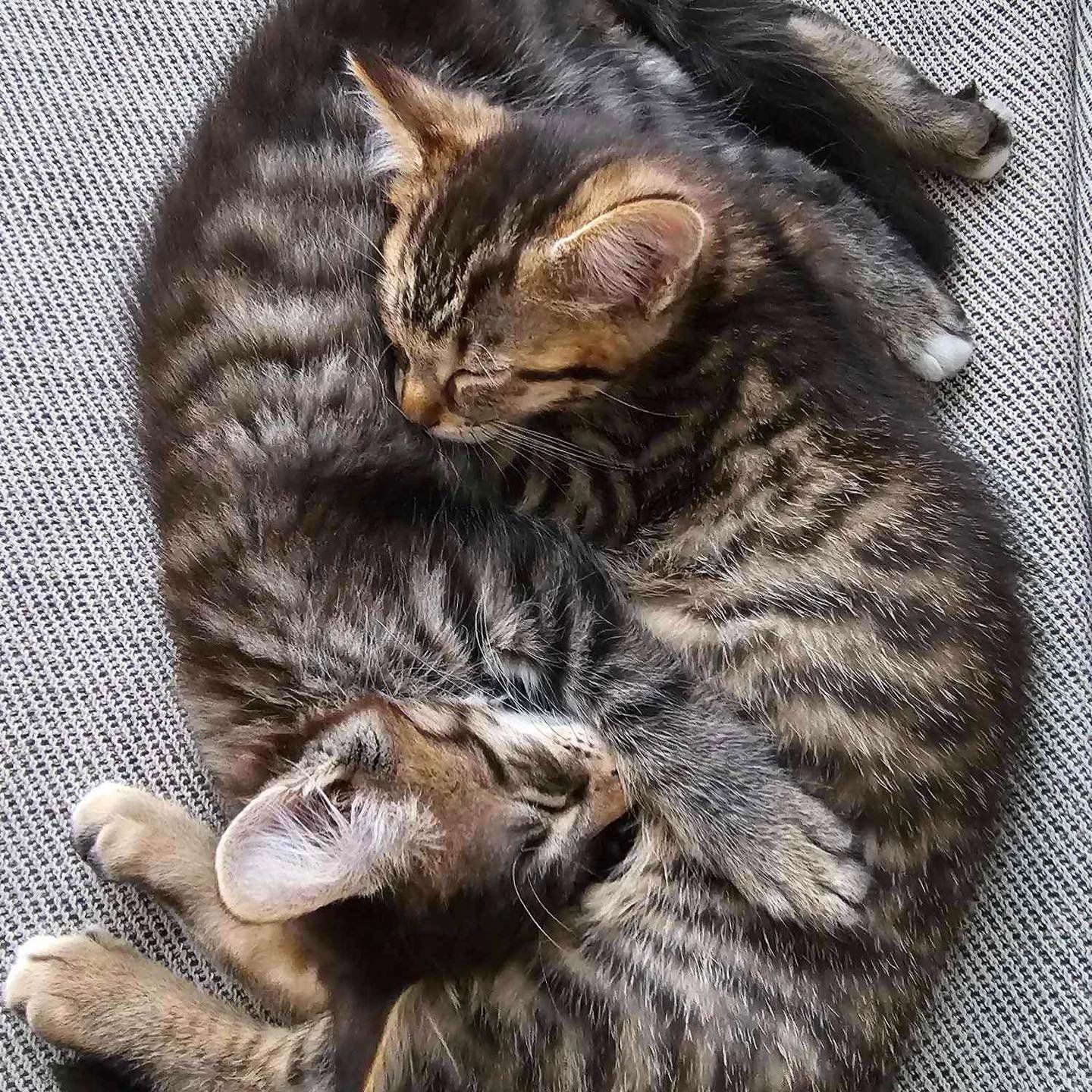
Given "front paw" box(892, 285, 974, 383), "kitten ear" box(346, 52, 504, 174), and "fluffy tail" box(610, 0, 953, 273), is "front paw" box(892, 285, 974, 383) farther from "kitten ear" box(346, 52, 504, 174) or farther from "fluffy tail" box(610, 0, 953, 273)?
"kitten ear" box(346, 52, 504, 174)

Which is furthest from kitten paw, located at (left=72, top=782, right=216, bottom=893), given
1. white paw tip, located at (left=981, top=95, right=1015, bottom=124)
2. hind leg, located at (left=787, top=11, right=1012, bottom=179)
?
white paw tip, located at (left=981, top=95, right=1015, bottom=124)

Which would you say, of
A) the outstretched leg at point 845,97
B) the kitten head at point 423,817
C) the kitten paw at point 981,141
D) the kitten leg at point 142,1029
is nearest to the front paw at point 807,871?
the kitten head at point 423,817

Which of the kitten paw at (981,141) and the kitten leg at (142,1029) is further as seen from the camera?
the kitten paw at (981,141)

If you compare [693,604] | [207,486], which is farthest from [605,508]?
[207,486]

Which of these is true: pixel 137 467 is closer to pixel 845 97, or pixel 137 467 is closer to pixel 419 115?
pixel 419 115

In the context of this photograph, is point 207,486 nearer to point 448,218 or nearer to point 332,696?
point 332,696

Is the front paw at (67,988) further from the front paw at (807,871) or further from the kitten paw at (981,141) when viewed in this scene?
the kitten paw at (981,141)
